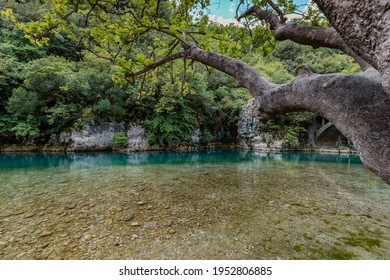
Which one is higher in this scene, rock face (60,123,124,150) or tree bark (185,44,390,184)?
tree bark (185,44,390,184)

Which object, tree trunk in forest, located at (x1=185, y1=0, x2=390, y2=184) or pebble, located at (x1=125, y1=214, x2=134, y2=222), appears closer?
tree trunk in forest, located at (x1=185, y1=0, x2=390, y2=184)

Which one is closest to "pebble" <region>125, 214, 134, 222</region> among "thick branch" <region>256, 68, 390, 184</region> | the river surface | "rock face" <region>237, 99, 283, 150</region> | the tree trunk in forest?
the river surface

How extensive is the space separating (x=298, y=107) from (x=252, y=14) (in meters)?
3.50

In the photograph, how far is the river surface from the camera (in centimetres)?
260

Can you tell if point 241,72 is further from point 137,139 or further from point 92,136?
point 92,136

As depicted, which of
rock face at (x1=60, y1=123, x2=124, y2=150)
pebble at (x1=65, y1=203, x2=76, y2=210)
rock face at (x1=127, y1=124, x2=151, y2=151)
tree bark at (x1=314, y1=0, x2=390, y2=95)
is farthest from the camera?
rock face at (x1=127, y1=124, x2=151, y2=151)

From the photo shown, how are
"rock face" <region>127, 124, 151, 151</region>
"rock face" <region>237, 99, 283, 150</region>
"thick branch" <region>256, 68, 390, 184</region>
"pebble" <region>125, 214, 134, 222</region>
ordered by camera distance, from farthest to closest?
"rock face" <region>237, 99, 283, 150</region>
"rock face" <region>127, 124, 151, 151</region>
"pebble" <region>125, 214, 134, 222</region>
"thick branch" <region>256, 68, 390, 184</region>

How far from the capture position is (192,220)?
3504 millimetres

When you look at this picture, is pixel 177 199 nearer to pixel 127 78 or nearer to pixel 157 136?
pixel 127 78

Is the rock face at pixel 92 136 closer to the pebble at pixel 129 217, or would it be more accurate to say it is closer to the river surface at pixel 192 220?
the river surface at pixel 192 220

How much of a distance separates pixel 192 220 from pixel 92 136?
1551cm

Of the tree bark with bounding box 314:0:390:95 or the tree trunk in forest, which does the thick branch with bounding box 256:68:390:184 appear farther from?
the tree bark with bounding box 314:0:390:95

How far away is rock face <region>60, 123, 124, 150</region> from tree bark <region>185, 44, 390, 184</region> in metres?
16.9

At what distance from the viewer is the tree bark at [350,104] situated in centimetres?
125
